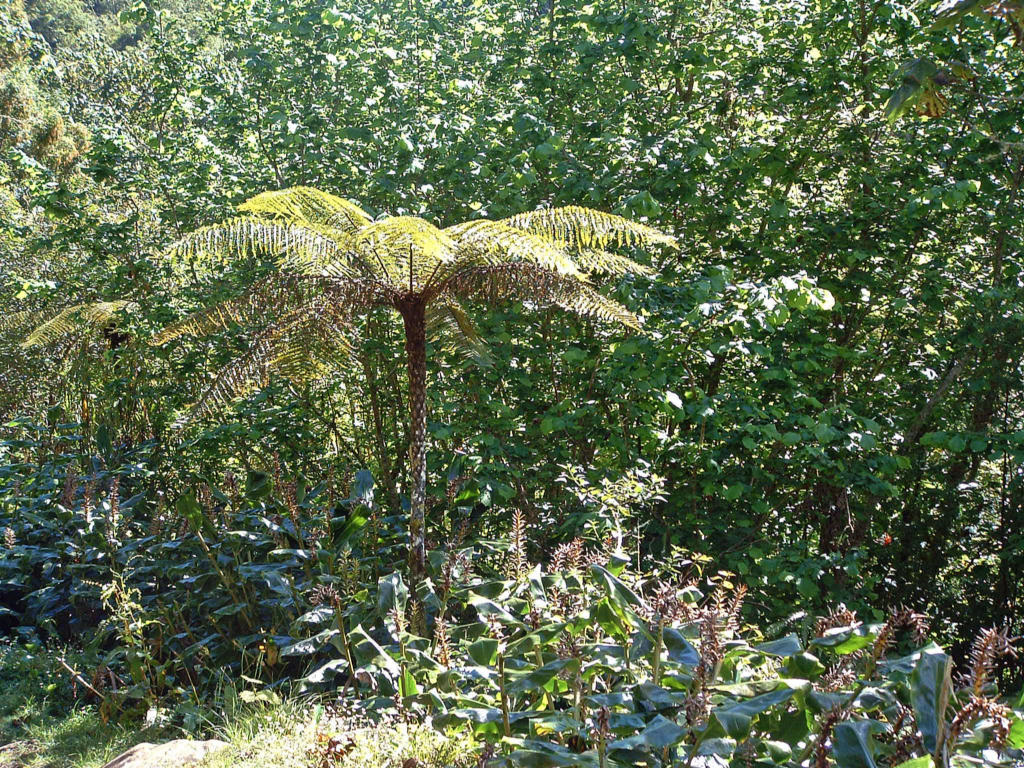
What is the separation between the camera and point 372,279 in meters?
3.86

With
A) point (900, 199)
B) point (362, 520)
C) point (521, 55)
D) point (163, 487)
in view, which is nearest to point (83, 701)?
point (362, 520)

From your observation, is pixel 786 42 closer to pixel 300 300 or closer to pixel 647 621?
pixel 300 300

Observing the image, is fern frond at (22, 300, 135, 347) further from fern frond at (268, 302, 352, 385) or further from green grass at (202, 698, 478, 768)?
green grass at (202, 698, 478, 768)

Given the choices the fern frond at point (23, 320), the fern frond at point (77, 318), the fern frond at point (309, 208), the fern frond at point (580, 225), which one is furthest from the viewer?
the fern frond at point (23, 320)

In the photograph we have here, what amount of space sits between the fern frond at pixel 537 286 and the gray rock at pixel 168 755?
7.04 feet

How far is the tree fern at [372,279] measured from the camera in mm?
3656

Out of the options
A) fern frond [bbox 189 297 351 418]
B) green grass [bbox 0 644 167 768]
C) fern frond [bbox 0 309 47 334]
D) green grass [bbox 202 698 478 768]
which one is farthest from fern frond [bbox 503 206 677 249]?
fern frond [bbox 0 309 47 334]

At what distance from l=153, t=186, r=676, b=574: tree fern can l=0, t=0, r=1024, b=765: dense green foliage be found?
0.42 metres

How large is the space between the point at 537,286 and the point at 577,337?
186 centimetres

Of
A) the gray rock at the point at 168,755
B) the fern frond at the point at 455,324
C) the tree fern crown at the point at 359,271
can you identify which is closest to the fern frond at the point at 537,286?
the tree fern crown at the point at 359,271

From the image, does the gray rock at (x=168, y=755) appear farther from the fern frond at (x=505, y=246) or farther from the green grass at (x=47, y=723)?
the fern frond at (x=505, y=246)

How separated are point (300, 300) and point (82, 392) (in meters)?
4.85

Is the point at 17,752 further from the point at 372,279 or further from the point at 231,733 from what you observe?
the point at 372,279

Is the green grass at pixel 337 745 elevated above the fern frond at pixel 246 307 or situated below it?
below
